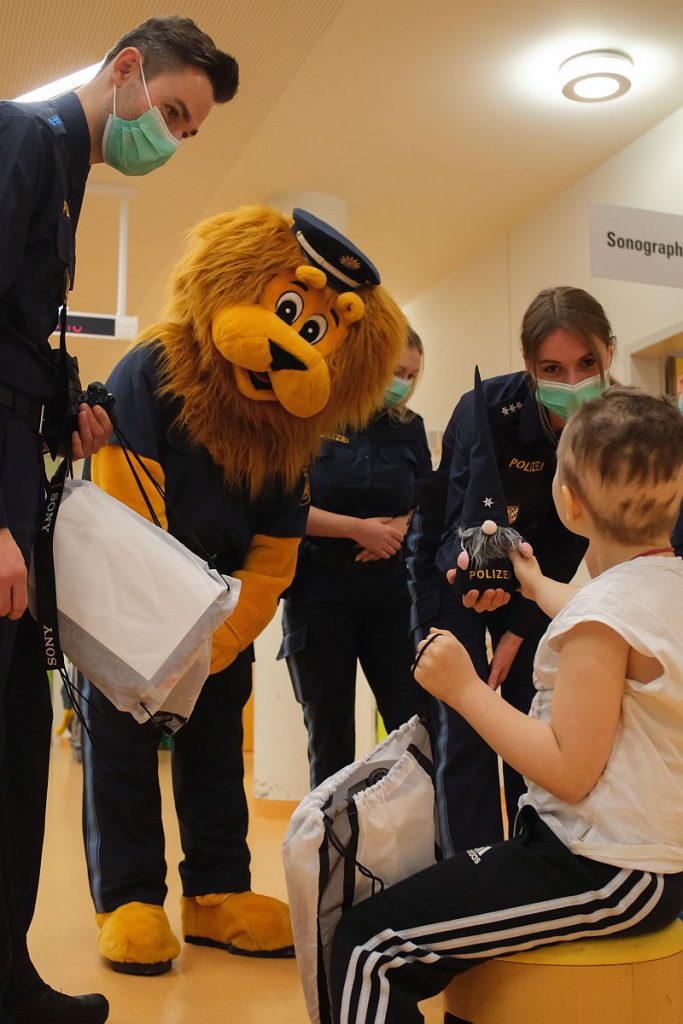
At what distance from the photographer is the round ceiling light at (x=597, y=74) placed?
11.3 feet

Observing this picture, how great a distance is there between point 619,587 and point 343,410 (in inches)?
43.3

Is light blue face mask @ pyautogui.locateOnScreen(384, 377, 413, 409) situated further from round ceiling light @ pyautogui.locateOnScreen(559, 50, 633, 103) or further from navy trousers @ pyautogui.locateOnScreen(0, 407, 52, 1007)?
round ceiling light @ pyautogui.locateOnScreen(559, 50, 633, 103)

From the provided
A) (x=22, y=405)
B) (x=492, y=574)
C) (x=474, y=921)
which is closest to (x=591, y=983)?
(x=474, y=921)

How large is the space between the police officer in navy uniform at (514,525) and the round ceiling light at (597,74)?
1738 millimetres

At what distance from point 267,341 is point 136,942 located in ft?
4.03

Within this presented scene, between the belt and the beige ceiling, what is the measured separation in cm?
210

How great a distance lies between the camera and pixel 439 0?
3145mm

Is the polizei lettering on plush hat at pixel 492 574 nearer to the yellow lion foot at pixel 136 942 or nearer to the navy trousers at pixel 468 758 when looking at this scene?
the navy trousers at pixel 468 758

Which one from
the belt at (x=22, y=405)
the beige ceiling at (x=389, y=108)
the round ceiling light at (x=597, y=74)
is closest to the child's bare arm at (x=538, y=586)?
the belt at (x=22, y=405)

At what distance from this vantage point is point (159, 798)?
212 cm

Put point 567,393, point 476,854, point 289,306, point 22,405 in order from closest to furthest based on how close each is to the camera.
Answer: point 476,854
point 22,405
point 567,393
point 289,306

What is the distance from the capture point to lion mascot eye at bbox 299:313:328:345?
2.20 m

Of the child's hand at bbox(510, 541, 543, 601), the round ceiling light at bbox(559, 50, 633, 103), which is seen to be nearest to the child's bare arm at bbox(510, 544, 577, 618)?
Result: the child's hand at bbox(510, 541, 543, 601)

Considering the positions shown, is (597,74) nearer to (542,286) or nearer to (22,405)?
(542,286)
